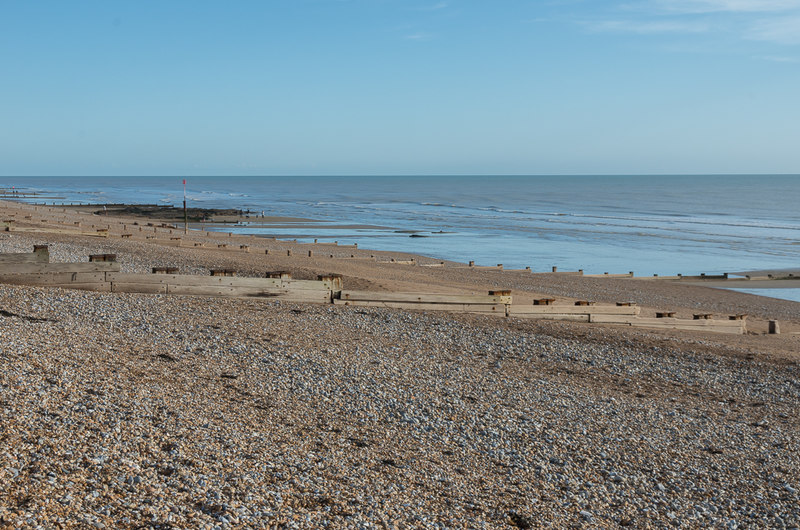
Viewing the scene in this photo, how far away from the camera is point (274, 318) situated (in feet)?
41.5

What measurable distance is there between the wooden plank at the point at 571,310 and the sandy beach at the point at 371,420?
2.36ft

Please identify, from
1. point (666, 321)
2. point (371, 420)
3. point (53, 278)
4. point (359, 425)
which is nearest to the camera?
point (359, 425)

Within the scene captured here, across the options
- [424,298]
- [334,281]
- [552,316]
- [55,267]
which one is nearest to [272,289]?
[334,281]

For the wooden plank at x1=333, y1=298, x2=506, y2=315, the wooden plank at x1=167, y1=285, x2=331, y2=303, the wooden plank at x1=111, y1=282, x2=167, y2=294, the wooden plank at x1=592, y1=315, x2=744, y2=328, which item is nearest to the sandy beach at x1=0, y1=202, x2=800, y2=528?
the wooden plank at x1=167, y1=285, x2=331, y2=303

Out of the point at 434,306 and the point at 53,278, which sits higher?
the point at 53,278

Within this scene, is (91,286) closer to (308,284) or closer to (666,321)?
(308,284)

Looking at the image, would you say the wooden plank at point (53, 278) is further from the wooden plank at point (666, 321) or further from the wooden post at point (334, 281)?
the wooden plank at point (666, 321)

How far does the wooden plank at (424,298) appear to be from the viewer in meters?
14.5

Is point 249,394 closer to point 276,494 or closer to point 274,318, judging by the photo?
point 276,494

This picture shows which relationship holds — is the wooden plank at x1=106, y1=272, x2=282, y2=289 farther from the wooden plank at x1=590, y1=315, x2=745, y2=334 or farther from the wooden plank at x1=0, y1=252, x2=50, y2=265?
the wooden plank at x1=590, y1=315, x2=745, y2=334

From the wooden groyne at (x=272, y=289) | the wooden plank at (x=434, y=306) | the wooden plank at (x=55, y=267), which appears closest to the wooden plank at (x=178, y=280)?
the wooden groyne at (x=272, y=289)

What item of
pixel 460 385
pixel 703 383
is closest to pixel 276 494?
pixel 460 385

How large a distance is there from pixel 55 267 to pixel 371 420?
8.06 metres

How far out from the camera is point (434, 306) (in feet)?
48.2
